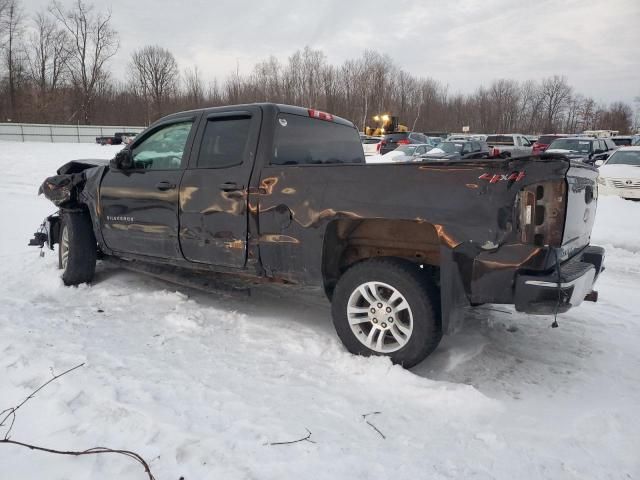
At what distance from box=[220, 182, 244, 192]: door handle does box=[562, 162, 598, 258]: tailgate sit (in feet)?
7.87

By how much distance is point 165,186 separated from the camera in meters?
4.29

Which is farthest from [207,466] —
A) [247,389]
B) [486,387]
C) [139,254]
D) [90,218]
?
[90,218]

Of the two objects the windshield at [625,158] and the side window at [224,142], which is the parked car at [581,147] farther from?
the side window at [224,142]

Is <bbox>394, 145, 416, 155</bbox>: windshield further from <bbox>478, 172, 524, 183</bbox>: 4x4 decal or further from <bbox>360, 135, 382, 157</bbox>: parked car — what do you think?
<bbox>478, 172, 524, 183</bbox>: 4x4 decal

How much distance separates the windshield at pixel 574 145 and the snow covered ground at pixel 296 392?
654 inches

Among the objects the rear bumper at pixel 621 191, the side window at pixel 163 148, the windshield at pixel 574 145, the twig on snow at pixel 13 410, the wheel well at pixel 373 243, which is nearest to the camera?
the twig on snow at pixel 13 410

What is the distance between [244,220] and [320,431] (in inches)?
73.3

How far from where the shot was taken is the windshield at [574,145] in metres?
19.0

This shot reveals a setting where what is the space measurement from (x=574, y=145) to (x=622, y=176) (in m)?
8.62

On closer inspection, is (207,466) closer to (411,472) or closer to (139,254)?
(411,472)

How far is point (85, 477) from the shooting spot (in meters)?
2.07

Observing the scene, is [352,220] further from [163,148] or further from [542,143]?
[542,143]

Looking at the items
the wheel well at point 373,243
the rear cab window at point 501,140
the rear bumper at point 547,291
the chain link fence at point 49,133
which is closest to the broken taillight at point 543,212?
the rear bumper at point 547,291

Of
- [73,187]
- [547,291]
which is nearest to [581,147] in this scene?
[547,291]
